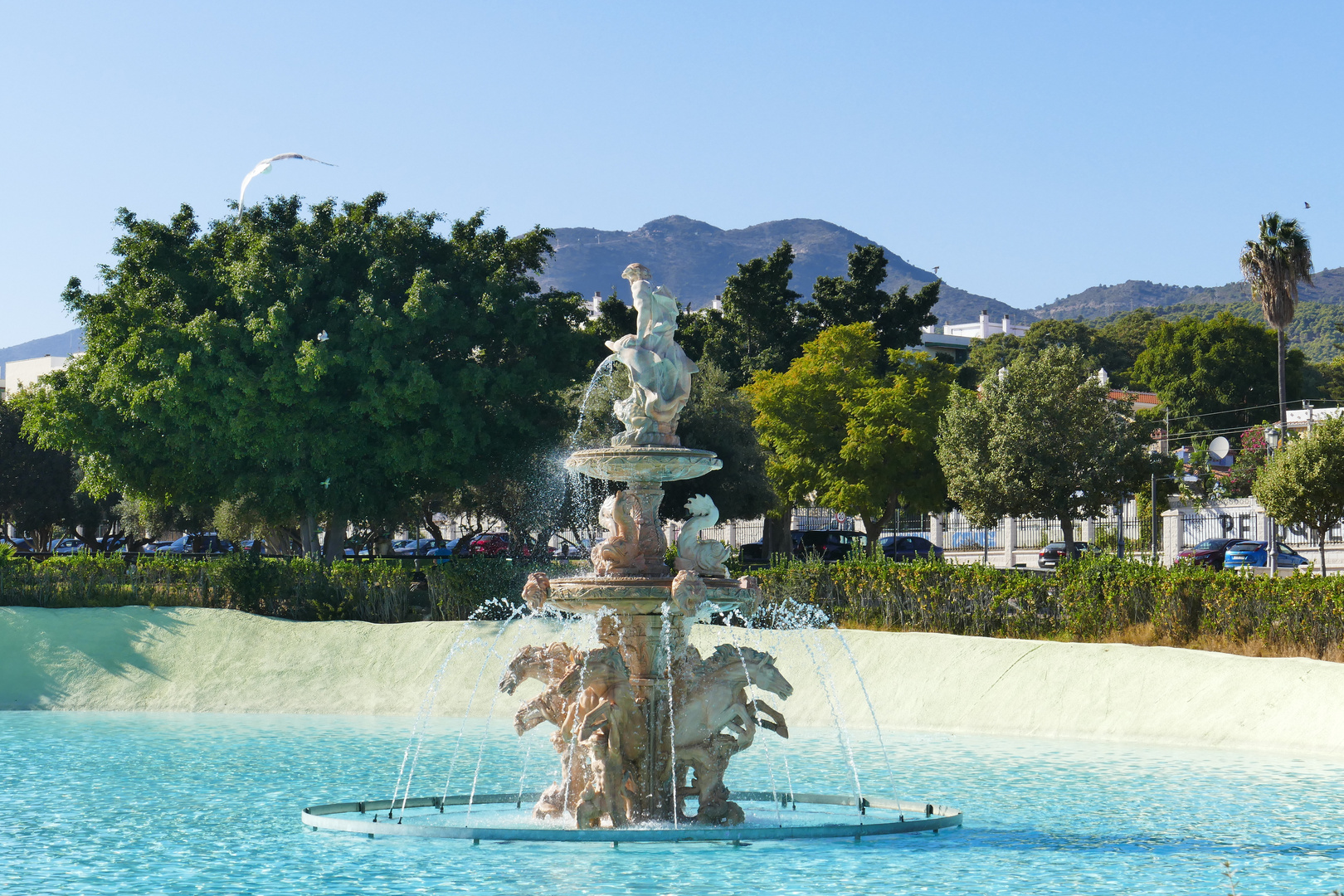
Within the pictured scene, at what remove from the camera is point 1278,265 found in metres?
60.0

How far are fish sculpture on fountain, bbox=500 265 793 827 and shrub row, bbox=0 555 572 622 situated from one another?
55.4 feet

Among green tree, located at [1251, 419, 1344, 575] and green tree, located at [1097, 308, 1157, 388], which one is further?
green tree, located at [1097, 308, 1157, 388]

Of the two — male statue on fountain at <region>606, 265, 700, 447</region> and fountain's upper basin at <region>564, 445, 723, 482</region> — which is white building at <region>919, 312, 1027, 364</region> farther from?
fountain's upper basin at <region>564, 445, 723, 482</region>

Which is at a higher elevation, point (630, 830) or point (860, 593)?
point (860, 593)

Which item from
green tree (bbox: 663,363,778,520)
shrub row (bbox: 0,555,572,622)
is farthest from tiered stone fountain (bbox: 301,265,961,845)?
green tree (bbox: 663,363,778,520)

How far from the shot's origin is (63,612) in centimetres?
2797

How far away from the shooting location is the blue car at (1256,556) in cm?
4444

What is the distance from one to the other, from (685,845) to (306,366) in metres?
22.6

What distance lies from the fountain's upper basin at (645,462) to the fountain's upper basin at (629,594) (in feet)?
3.61

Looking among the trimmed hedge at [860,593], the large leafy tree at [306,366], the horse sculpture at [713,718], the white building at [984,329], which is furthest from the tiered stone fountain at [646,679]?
the white building at [984,329]

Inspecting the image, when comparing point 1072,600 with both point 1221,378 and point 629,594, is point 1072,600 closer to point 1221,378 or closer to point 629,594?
point 629,594

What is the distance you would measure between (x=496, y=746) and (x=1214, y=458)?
40.6 metres

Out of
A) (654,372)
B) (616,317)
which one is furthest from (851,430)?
(654,372)

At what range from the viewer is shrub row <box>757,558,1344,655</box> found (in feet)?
73.9
